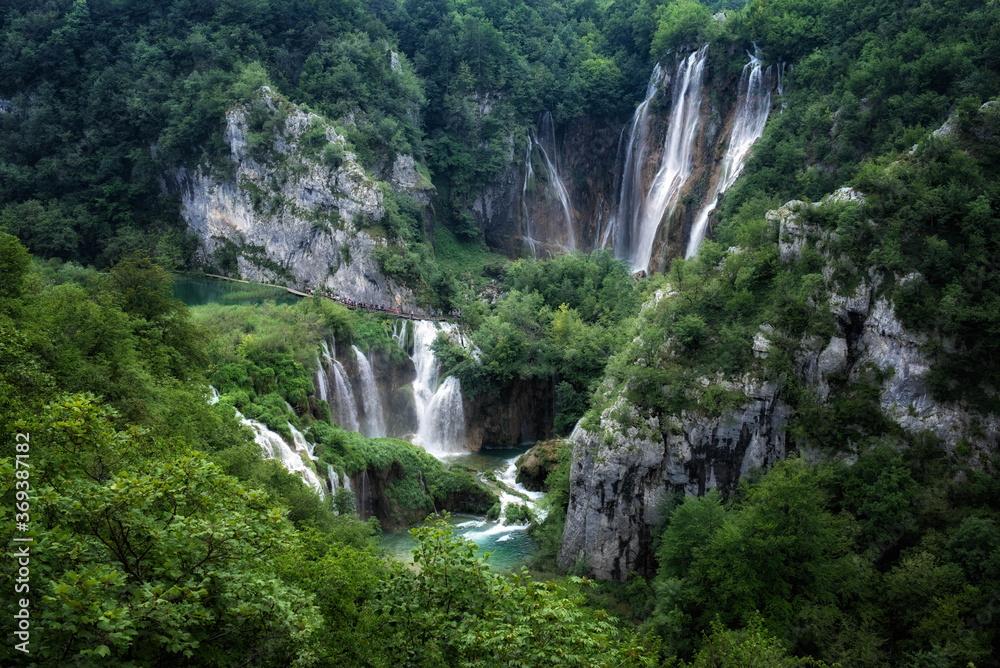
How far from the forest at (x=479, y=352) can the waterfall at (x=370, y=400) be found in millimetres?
592

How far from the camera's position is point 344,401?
35.6m

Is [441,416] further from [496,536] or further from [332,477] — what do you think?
[332,477]

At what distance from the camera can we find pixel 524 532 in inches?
1138

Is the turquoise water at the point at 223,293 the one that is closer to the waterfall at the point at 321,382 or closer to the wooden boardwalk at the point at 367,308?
the wooden boardwalk at the point at 367,308

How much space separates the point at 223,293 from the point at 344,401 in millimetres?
A: 17326

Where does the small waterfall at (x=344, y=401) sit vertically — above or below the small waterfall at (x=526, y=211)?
below

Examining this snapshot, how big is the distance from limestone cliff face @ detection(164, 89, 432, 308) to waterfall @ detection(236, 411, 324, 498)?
23.8 meters

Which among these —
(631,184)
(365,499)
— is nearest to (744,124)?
(631,184)

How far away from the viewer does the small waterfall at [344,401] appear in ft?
116

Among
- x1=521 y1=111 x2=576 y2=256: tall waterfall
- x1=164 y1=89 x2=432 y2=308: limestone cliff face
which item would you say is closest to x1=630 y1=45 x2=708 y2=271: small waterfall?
x1=521 y1=111 x2=576 y2=256: tall waterfall

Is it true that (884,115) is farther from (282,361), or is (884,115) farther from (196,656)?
(196,656)

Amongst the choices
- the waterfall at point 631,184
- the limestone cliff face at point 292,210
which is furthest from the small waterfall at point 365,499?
the waterfall at point 631,184

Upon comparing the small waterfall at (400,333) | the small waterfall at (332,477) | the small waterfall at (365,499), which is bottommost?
the small waterfall at (365,499)

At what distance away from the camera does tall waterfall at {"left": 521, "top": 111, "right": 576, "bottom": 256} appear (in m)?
61.8
